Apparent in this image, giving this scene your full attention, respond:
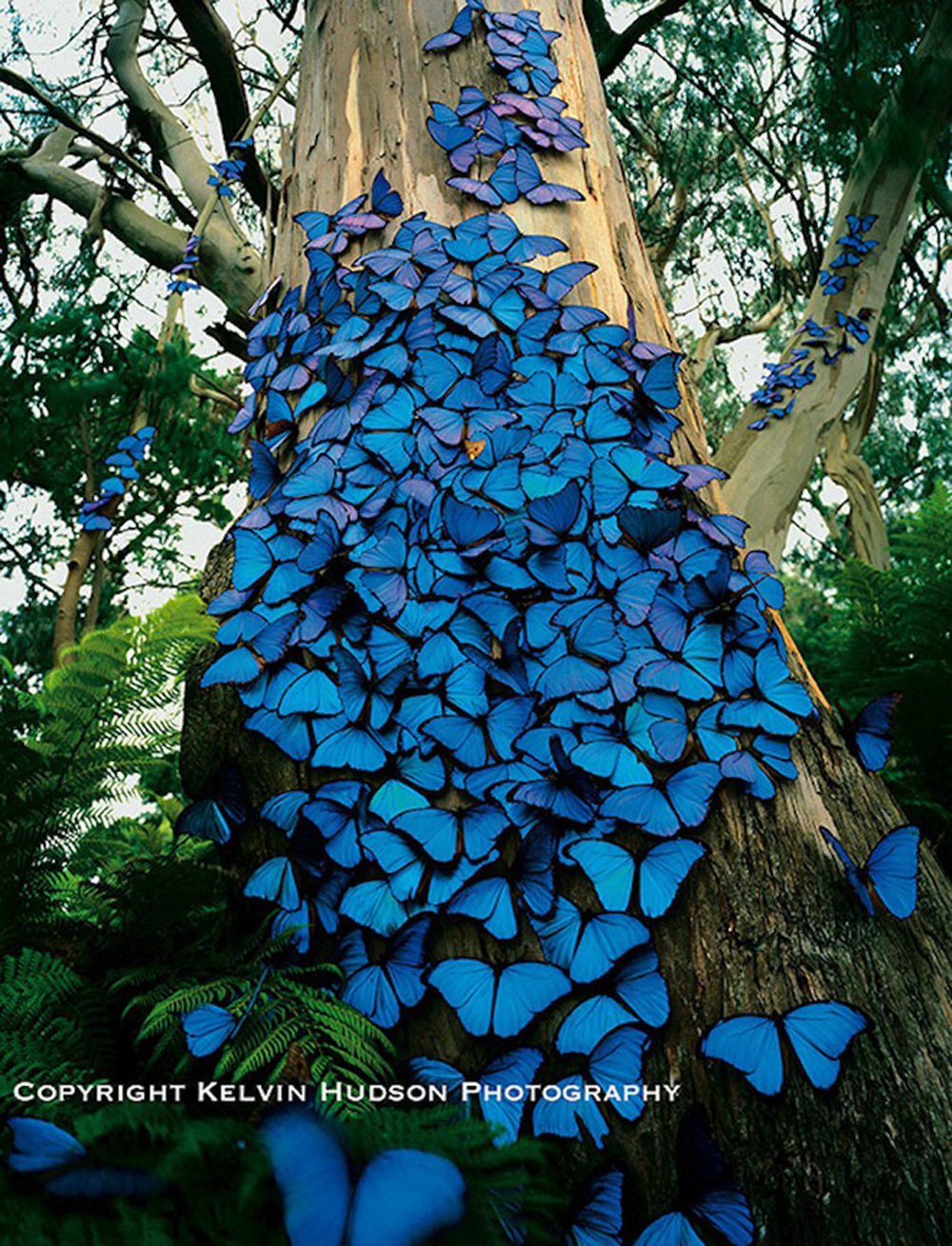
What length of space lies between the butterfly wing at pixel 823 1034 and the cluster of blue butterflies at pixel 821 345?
120 inches

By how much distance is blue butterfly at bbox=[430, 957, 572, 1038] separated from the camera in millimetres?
1020

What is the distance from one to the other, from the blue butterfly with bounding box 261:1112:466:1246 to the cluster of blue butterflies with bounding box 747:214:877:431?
3517 millimetres

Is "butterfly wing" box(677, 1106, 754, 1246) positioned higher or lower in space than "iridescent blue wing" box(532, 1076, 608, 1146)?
lower

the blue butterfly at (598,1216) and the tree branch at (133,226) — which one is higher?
the tree branch at (133,226)

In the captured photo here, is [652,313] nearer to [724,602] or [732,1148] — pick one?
[724,602]

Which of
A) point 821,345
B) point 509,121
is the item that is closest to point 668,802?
point 509,121

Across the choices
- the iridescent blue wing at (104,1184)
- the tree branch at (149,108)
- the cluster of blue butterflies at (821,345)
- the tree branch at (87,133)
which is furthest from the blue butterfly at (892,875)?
the tree branch at (87,133)

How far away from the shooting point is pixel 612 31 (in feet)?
15.1

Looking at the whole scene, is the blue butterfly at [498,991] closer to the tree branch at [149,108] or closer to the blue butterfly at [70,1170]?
the blue butterfly at [70,1170]

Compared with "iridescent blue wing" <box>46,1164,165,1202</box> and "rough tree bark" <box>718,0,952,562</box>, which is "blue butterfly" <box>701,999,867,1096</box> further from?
"rough tree bark" <box>718,0,952,562</box>

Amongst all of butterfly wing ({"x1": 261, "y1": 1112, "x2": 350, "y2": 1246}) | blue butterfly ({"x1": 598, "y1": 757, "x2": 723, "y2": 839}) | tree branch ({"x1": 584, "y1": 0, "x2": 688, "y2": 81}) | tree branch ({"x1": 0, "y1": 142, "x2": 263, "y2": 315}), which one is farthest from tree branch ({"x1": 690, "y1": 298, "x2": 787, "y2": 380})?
butterfly wing ({"x1": 261, "y1": 1112, "x2": 350, "y2": 1246})

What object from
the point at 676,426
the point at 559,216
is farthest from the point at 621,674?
the point at 559,216

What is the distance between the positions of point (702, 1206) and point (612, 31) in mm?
5279

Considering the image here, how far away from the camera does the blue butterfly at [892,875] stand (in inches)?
42.7
